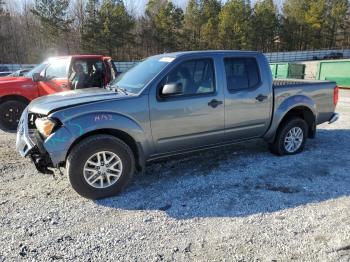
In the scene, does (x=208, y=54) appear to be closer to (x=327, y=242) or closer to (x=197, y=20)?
(x=327, y=242)

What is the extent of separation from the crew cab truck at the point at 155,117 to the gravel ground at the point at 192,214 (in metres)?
0.44

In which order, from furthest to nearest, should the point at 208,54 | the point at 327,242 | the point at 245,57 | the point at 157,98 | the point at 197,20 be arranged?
the point at 197,20
the point at 245,57
the point at 208,54
the point at 157,98
the point at 327,242

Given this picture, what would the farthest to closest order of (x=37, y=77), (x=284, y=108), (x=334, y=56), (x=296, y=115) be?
(x=334, y=56)
(x=37, y=77)
(x=296, y=115)
(x=284, y=108)

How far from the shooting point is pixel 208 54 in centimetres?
477

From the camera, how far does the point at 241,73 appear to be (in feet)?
16.5

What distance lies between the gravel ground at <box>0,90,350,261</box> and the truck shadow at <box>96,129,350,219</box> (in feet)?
0.04

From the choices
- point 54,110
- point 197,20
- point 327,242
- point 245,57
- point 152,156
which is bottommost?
point 327,242

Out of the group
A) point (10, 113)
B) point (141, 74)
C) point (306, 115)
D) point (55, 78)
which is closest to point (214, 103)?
point (141, 74)

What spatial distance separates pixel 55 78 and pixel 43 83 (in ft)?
1.10

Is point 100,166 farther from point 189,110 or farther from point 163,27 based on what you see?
point 163,27

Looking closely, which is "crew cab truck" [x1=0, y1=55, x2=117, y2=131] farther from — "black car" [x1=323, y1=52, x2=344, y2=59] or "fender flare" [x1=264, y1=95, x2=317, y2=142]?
"black car" [x1=323, y1=52, x2=344, y2=59]

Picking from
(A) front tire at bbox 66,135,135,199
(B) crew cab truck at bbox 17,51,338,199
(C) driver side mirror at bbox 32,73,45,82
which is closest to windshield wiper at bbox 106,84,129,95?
(B) crew cab truck at bbox 17,51,338,199

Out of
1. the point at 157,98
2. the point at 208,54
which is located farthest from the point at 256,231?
the point at 208,54

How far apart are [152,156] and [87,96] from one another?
1.17 meters
